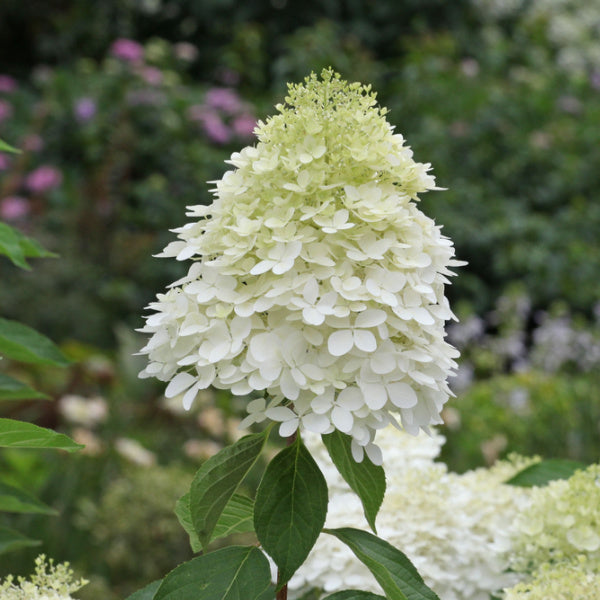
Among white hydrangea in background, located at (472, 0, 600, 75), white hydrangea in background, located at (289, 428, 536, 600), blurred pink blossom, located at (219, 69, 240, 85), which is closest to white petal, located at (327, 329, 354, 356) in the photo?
white hydrangea in background, located at (289, 428, 536, 600)

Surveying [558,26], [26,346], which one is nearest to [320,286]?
[26,346]

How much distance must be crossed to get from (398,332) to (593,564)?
49cm

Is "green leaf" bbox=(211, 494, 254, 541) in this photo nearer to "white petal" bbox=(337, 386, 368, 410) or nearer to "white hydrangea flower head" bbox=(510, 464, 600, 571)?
"white petal" bbox=(337, 386, 368, 410)

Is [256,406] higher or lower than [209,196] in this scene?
lower

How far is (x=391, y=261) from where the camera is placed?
0.92 m

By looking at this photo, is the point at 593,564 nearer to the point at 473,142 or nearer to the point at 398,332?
the point at 398,332

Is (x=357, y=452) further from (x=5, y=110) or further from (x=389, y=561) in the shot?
(x=5, y=110)

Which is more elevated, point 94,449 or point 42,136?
point 42,136

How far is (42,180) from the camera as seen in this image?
535 cm

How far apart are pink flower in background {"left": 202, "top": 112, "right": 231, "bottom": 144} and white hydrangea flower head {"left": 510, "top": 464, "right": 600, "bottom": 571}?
462 cm

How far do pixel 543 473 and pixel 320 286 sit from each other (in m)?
0.64

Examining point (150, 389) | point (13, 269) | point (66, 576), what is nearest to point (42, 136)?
point (13, 269)

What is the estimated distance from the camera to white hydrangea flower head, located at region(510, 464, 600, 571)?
1.20 m

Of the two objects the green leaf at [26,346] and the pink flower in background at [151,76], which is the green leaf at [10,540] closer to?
the green leaf at [26,346]
